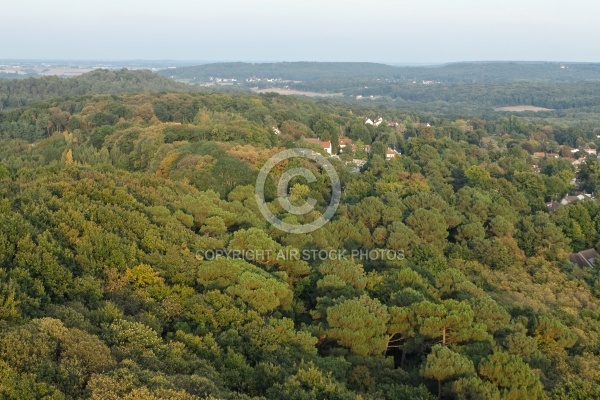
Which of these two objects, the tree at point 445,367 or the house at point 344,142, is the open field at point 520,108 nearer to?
the house at point 344,142

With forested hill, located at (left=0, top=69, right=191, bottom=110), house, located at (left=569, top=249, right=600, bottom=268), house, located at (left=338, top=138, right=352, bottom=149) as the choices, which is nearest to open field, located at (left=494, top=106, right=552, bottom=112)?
forested hill, located at (left=0, top=69, right=191, bottom=110)

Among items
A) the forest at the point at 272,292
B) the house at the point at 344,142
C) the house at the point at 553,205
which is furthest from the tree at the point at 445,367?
the house at the point at 344,142

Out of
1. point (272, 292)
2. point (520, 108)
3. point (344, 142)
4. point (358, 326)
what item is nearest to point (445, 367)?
point (358, 326)

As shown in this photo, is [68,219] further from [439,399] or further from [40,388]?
[439,399]

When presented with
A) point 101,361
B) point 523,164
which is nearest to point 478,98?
point 523,164

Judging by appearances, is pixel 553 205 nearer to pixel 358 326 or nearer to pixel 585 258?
pixel 585 258
